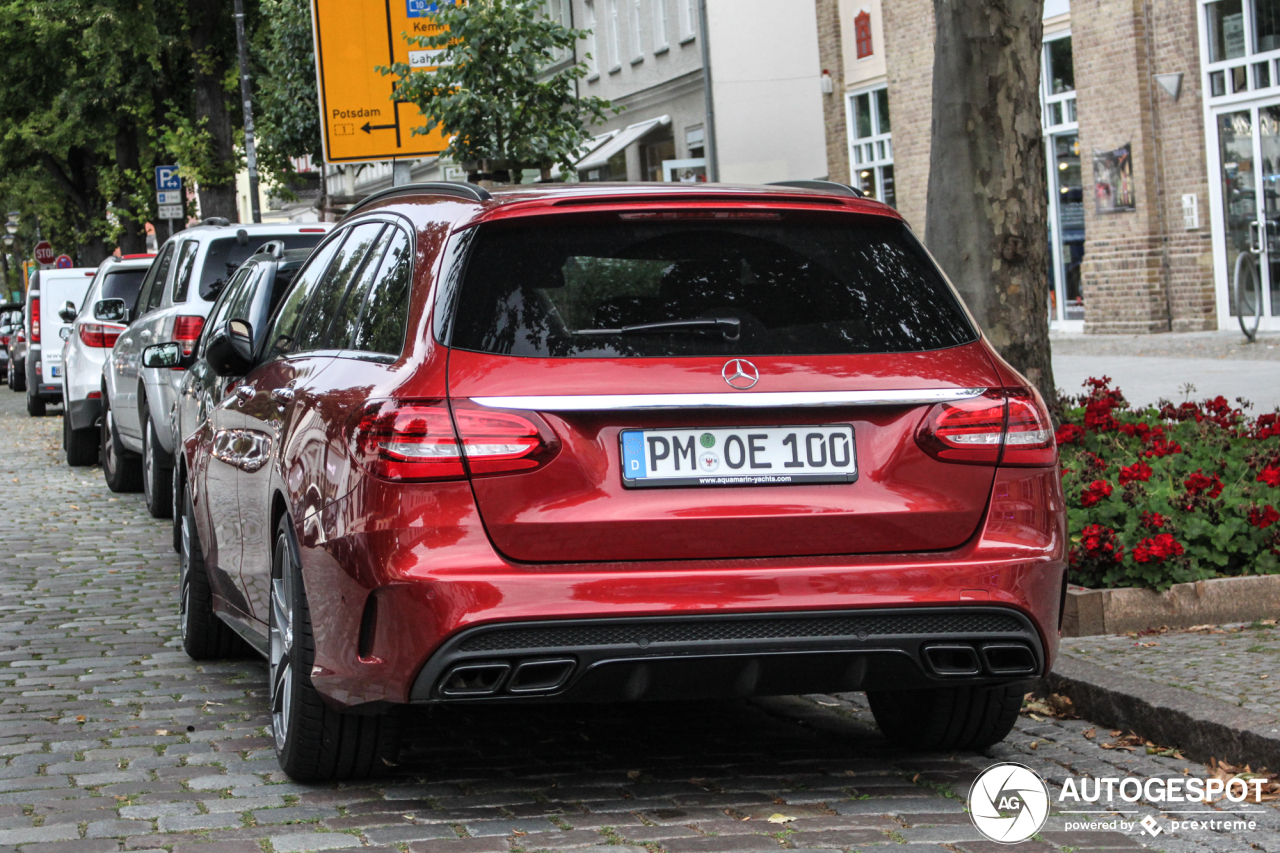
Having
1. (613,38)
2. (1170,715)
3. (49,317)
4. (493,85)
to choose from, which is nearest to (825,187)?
(1170,715)

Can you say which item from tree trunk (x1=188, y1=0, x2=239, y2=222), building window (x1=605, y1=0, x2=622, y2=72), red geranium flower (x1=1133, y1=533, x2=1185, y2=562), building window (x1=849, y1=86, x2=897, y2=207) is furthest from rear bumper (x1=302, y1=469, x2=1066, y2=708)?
building window (x1=605, y1=0, x2=622, y2=72)

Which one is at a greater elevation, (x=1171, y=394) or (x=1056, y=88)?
(x=1056, y=88)

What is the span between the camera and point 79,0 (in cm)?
3059

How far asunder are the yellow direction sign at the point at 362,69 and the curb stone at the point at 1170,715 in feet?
53.4

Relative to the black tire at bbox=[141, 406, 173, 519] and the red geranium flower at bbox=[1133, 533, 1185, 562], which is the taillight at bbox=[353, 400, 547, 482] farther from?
the black tire at bbox=[141, 406, 173, 519]

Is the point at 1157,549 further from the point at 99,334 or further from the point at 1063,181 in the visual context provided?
the point at 1063,181

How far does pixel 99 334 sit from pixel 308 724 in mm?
11796

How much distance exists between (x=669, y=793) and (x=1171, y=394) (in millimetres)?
11788

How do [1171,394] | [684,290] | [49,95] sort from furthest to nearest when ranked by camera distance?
1. [49,95]
2. [1171,394]
3. [684,290]

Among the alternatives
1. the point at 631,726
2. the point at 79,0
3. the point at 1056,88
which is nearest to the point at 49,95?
the point at 79,0

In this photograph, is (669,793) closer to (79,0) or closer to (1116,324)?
(1116,324)

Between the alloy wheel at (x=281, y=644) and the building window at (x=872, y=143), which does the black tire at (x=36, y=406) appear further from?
the alloy wheel at (x=281, y=644)

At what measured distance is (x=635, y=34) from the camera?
134 feet

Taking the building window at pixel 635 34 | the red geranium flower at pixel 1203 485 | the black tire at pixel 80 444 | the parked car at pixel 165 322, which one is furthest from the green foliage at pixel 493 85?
the building window at pixel 635 34
